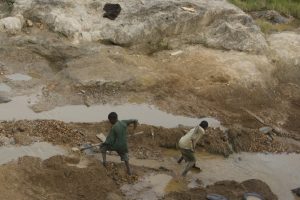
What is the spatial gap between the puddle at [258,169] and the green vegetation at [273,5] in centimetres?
1004

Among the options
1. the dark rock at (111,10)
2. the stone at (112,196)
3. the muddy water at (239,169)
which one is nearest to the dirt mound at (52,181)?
the stone at (112,196)

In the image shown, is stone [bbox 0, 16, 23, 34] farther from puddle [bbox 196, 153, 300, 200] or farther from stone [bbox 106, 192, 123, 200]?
stone [bbox 106, 192, 123, 200]

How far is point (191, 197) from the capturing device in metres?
8.68

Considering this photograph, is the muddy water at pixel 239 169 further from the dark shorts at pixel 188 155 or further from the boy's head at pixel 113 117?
the boy's head at pixel 113 117

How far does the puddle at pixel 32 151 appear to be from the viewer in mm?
9466

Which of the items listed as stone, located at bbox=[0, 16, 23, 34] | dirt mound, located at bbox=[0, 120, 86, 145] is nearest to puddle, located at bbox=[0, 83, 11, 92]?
dirt mound, located at bbox=[0, 120, 86, 145]

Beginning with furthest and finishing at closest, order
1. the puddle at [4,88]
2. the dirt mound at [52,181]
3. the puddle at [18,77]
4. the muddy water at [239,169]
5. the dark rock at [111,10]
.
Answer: the dark rock at [111,10] < the puddle at [18,77] < the puddle at [4,88] < the muddy water at [239,169] < the dirt mound at [52,181]

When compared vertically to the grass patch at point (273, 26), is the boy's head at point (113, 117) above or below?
above

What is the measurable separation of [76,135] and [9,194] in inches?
98.0

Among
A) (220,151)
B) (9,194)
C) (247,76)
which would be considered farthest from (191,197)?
(247,76)

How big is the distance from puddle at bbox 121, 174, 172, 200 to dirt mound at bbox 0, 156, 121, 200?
0.92 ft

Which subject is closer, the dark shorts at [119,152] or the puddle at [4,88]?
the dark shorts at [119,152]

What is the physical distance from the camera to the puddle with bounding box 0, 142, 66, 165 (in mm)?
9466

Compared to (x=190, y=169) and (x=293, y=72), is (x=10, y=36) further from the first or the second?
(x=293, y=72)
